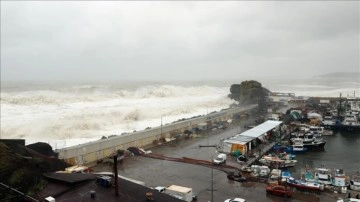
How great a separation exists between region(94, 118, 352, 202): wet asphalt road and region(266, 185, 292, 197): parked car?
0.79 feet

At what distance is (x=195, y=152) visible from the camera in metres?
23.9

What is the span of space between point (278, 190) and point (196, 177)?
4573 millimetres

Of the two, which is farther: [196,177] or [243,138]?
[243,138]

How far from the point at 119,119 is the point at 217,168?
2436cm

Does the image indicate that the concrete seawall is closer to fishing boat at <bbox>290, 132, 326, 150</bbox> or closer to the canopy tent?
the canopy tent

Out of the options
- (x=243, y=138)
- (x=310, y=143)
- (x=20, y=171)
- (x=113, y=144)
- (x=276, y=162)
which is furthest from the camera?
(x=310, y=143)

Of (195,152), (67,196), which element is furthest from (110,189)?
(195,152)

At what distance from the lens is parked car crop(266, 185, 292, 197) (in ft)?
50.0

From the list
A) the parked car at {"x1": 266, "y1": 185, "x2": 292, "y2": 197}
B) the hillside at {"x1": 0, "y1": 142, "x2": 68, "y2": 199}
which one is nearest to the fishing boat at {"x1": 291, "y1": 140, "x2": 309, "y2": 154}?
the parked car at {"x1": 266, "y1": 185, "x2": 292, "y2": 197}

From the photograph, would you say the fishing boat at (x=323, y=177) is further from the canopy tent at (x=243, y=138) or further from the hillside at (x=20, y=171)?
the hillside at (x=20, y=171)

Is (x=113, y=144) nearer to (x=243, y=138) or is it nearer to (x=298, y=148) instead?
(x=243, y=138)

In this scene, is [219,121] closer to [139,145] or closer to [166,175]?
[139,145]

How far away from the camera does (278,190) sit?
50.4ft

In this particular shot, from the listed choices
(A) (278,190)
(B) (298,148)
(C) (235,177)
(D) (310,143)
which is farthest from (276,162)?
(D) (310,143)
